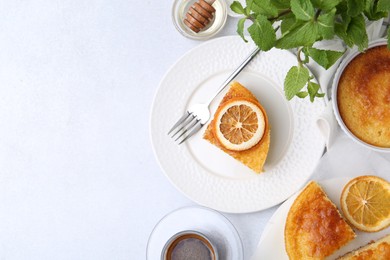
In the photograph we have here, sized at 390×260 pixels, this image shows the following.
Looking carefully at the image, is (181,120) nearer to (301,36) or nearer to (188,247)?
(188,247)

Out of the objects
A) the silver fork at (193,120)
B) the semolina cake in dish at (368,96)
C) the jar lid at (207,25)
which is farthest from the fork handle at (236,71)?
the semolina cake in dish at (368,96)

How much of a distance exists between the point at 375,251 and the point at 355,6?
0.84 metres

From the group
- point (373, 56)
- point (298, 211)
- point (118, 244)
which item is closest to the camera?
point (373, 56)

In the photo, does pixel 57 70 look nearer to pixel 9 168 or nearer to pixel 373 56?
pixel 9 168

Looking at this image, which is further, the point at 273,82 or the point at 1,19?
the point at 1,19

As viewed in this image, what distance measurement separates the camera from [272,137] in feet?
5.58

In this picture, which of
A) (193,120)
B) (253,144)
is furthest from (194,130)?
(253,144)

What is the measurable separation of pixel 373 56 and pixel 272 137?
376 millimetres

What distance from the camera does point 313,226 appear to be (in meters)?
1.65

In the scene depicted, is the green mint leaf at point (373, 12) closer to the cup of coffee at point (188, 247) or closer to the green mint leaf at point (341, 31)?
the green mint leaf at point (341, 31)

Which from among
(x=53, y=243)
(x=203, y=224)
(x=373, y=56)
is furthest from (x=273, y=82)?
(x=53, y=243)

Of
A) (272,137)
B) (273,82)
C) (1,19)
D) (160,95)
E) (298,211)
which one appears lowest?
(298,211)

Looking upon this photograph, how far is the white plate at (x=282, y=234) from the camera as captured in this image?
1694 mm

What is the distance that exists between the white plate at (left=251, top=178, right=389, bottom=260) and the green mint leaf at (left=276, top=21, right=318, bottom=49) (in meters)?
0.62
